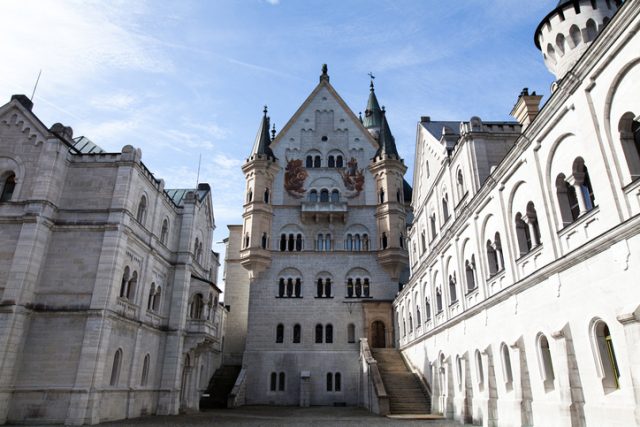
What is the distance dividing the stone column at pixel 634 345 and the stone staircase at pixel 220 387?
3460 centimetres

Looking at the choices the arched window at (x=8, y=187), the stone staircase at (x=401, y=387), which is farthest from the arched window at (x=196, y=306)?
the stone staircase at (x=401, y=387)

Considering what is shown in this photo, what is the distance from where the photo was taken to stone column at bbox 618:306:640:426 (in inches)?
396

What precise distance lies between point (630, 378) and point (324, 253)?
3596 cm

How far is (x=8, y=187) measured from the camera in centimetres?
2631

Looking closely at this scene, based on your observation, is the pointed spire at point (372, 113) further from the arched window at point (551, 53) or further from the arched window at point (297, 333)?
the arched window at point (551, 53)

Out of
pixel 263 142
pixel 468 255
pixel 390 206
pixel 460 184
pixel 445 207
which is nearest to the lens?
pixel 468 255

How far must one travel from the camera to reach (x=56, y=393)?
22312 millimetres

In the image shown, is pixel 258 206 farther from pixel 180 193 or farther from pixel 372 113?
pixel 372 113

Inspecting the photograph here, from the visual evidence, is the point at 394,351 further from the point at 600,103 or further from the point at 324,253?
the point at 600,103

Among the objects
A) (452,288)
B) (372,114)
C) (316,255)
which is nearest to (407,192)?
(372,114)

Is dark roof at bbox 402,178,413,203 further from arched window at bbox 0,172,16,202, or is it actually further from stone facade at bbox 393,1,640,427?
arched window at bbox 0,172,16,202

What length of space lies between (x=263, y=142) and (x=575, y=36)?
33932 mm

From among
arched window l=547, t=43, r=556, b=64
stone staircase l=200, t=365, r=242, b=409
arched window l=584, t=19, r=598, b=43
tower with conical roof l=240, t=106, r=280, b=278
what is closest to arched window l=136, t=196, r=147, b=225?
tower with conical roof l=240, t=106, r=280, b=278

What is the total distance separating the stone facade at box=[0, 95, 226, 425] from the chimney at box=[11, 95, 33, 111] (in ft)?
0.22
